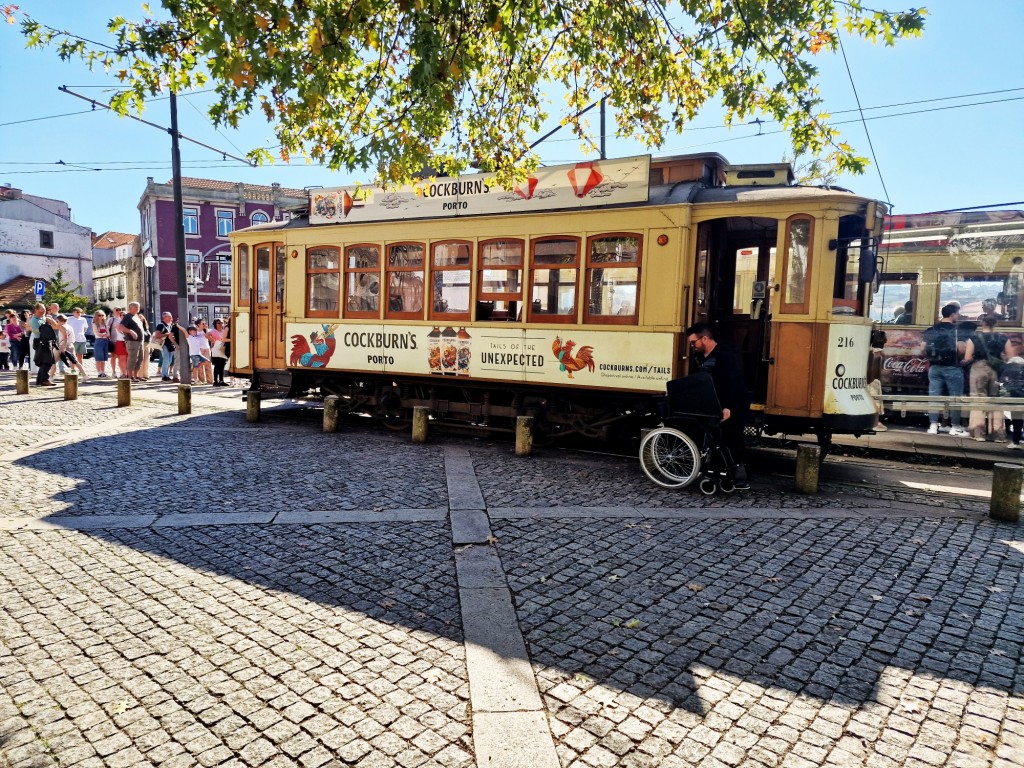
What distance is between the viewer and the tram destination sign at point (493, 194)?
8.50 metres

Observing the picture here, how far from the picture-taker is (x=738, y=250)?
9086 millimetres

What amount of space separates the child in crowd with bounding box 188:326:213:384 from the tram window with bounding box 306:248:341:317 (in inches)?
272

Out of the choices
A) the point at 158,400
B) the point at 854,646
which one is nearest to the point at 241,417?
the point at 158,400

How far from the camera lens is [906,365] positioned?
12234mm

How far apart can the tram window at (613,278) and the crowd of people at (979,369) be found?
5.99 metres

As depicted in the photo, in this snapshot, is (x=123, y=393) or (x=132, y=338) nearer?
(x=123, y=393)

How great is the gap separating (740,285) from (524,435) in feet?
11.6

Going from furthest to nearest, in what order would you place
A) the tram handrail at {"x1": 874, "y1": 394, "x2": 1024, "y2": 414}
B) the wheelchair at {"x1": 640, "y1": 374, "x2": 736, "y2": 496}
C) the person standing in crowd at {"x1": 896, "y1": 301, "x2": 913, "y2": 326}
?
1. the person standing in crowd at {"x1": 896, "y1": 301, "x2": 913, "y2": 326}
2. the tram handrail at {"x1": 874, "y1": 394, "x2": 1024, "y2": 414}
3. the wheelchair at {"x1": 640, "y1": 374, "x2": 736, "y2": 496}

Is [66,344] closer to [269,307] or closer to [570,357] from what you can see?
[269,307]

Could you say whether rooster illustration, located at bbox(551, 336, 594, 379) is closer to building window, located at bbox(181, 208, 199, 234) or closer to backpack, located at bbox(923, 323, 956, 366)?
backpack, located at bbox(923, 323, 956, 366)

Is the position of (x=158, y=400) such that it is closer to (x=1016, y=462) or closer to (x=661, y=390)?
(x=661, y=390)

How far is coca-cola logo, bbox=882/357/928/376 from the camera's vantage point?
12.1 m

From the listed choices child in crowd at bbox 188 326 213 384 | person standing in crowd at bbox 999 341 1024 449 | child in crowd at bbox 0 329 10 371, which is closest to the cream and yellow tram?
person standing in crowd at bbox 999 341 1024 449

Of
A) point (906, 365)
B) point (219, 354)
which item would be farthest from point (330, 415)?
point (906, 365)
